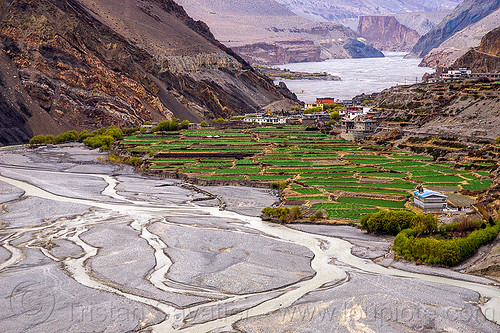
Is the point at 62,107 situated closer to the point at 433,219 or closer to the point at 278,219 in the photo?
the point at 278,219

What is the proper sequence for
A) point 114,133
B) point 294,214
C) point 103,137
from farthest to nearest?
point 114,133 → point 103,137 → point 294,214

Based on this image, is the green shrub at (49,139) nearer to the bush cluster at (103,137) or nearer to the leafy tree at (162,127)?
the bush cluster at (103,137)

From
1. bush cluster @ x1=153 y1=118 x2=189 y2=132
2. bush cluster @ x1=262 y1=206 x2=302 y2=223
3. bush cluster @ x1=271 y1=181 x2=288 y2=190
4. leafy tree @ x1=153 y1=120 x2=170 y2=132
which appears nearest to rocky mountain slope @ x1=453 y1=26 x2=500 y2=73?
bush cluster @ x1=153 y1=118 x2=189 y2=132

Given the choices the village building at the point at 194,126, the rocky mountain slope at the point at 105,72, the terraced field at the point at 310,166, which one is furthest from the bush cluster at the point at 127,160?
the village building at the point at 194,126

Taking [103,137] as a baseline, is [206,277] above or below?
below

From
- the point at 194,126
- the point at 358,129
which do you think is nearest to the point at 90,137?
the point at 194,126

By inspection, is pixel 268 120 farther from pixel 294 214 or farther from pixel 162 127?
pixel 294 214

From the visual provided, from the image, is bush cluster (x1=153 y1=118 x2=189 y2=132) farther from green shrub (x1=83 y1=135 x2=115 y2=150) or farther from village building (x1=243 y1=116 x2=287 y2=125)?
village building (x1=243 y1=116 x2=287 y2=125)
